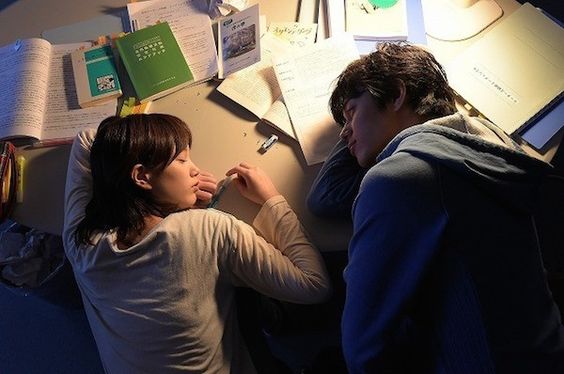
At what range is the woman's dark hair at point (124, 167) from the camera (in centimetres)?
101

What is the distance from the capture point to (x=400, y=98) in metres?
1.03

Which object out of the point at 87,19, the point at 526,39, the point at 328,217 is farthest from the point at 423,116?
the point at 87,19

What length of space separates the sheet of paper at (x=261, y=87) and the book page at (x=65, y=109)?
0.31 metres

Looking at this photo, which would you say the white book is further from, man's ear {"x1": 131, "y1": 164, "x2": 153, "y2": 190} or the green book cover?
man's ear {"x1": 131, "y1": 164, "x2": 153, "y2": 190}

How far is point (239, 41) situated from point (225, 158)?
1.15 ft

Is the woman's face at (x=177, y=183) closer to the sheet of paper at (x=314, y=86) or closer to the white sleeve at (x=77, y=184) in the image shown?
the white sleeve at (x=77, y=184)

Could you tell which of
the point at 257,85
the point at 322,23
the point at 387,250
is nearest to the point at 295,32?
the point at 322,23

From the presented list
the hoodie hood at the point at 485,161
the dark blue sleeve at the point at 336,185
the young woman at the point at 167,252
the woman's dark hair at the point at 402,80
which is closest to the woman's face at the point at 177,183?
the young woman at the point at 167,252

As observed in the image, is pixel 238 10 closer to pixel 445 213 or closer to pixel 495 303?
pixel 445 213

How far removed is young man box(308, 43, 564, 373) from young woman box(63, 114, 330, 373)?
0.58ft

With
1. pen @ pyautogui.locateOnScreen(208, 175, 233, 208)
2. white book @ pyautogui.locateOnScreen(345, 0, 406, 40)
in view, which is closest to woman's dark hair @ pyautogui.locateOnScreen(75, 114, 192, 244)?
pen @ pyautogui.locateOnScreen(208, 175, 233, 208)

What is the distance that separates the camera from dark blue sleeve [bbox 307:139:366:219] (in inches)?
38.8

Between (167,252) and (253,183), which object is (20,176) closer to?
(167,252)

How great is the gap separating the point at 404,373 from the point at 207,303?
400 millimetres
